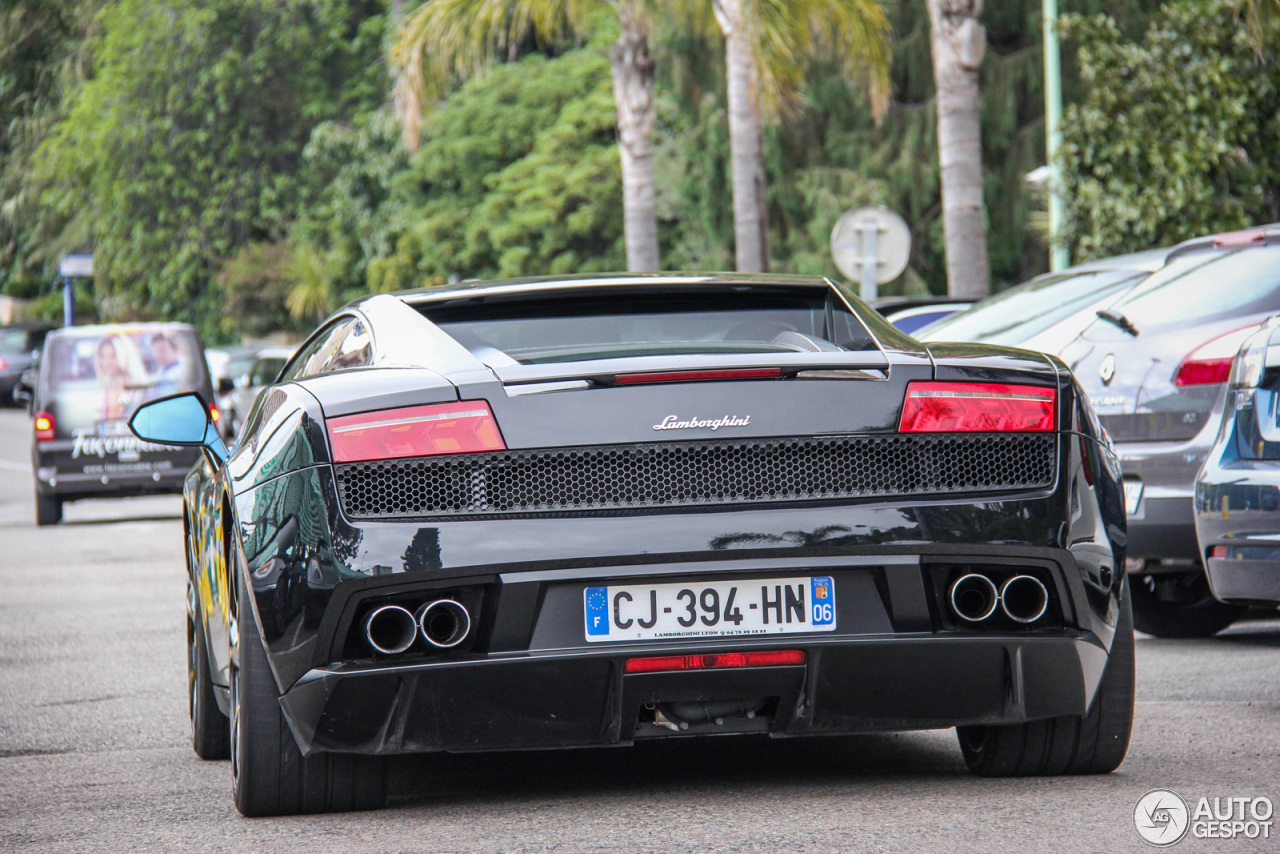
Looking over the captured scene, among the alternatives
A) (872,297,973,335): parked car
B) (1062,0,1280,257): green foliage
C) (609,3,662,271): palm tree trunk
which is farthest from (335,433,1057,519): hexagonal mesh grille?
(609,3,662,271): palm tree trunk

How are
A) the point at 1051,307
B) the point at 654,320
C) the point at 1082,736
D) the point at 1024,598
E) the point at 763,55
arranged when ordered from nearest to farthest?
1. the point at 1024,598
2. the point at 1082,736
3. the point at 654,320
4. the point at 1051,307
5. the point at 763,55

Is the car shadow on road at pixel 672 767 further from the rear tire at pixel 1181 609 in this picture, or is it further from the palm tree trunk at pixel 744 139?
the palm tree trunk at pixel 744 139

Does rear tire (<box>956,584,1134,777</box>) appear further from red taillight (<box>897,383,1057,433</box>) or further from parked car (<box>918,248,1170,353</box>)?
parked car (<box>918,248,1170,353</box>)

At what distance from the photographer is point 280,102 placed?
48.7 metres

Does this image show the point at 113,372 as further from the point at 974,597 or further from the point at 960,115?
the point at 974,597

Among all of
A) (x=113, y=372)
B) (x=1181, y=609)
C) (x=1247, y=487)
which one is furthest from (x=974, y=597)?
(x=113, y=372)

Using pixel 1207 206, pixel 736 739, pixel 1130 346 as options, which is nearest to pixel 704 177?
pixel 1207 206

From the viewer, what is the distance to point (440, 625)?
395 centimetres

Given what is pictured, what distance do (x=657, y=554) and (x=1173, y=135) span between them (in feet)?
51.3

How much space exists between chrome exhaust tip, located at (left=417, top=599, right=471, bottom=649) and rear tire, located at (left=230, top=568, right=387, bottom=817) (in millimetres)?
450

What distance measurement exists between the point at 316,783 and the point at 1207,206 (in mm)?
15276

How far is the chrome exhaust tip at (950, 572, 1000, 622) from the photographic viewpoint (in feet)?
13.4

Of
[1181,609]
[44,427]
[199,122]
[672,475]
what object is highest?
[199,122]

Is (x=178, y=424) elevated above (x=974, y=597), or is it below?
above
